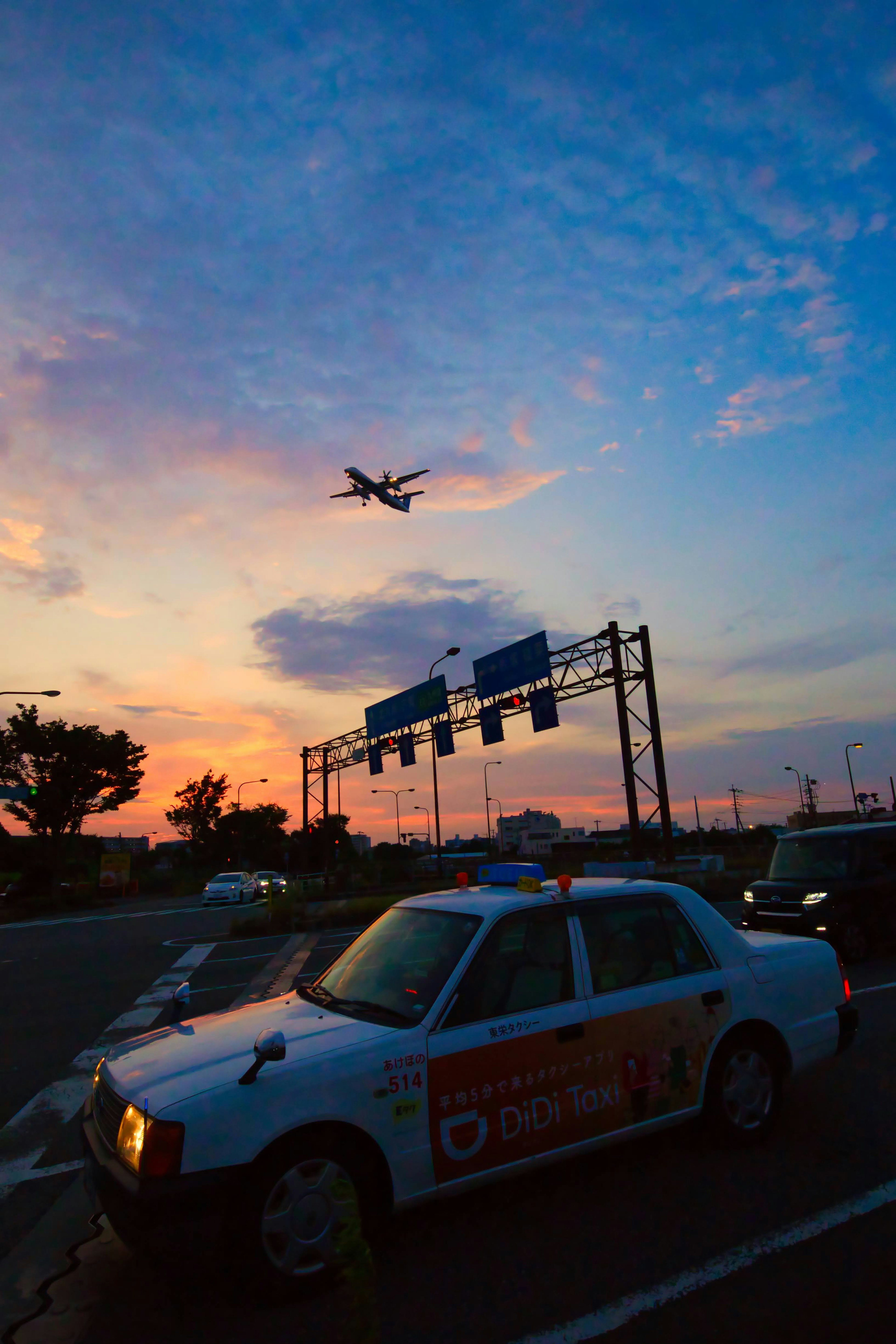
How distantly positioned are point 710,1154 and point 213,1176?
2777 mm

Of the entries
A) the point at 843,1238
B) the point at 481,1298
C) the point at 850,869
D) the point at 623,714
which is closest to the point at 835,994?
the point at 843,1238

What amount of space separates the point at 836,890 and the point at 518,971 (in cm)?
766

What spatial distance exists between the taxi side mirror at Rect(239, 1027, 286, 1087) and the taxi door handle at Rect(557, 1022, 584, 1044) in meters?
1.35

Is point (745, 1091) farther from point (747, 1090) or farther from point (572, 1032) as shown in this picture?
point (572, 1032)

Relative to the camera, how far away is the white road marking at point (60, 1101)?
4.70 meters

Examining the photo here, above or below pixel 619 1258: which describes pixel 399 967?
above

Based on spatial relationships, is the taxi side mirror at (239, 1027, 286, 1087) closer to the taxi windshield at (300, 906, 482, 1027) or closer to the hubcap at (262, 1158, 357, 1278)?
the hubcap at (262, 1158, 357, 1278)

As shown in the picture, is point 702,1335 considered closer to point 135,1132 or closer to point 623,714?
point 135,1132

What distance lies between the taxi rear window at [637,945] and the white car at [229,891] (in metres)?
29.9

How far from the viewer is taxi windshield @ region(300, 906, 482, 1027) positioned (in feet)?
11.6

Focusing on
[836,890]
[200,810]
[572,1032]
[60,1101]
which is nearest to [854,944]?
[836,890]

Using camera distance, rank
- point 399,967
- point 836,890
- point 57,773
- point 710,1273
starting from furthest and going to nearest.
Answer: point 57,773 → point 836,890 → point 399,967 → point 710,1273

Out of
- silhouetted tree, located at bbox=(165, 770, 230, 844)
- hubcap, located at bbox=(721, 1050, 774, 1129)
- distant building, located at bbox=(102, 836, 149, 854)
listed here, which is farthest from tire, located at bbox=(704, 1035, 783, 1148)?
distant building, located at bbox=(102, 836, 149, 854)

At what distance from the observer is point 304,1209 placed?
2896mm
